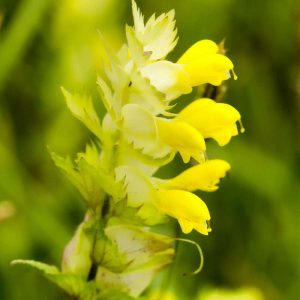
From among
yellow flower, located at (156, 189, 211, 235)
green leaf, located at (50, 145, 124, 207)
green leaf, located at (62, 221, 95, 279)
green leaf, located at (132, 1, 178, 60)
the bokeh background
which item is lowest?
the bokeh background

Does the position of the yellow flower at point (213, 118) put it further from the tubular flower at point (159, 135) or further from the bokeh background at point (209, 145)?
the bokeh background at point (209, 145)

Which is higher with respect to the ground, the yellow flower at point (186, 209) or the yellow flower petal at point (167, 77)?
the yellow flower petal at point (167, 77)

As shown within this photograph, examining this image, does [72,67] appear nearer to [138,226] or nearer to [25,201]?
[25,201]

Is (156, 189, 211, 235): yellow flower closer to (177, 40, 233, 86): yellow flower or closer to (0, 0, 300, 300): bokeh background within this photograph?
(177, 40, 233, 86): yellow flower

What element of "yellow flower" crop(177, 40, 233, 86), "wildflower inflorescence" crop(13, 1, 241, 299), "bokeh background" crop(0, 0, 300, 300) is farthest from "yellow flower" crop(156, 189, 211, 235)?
"bokeh background" crop(0, 0, 300, 300)

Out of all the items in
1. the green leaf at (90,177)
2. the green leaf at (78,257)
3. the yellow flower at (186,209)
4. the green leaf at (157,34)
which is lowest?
the green leaf at (78,257)

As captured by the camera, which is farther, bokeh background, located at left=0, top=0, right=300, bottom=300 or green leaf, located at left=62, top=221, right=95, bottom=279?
bokeh background, located at left=0, top=0, right=300, bottom=300

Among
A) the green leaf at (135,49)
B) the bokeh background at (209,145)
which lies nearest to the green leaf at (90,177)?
the green leaf at (135,49)

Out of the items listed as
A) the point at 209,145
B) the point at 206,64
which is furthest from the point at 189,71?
the point at 209,145
